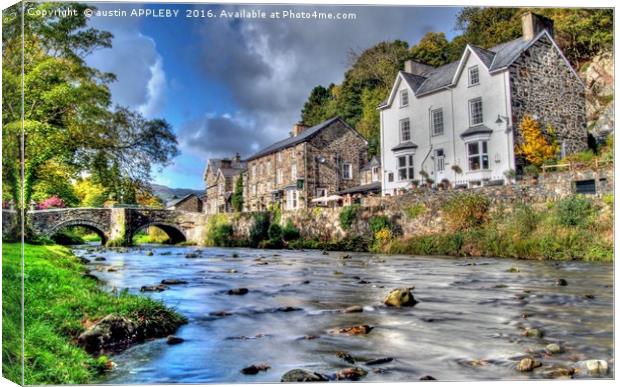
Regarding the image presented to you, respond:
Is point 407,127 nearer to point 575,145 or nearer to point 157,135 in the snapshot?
point 575,145

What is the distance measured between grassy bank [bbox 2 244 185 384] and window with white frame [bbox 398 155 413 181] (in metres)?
2.41

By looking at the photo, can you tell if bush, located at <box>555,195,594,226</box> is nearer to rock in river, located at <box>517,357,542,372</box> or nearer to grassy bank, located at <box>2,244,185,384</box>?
rock in river, located at <box>517,357,542,372</box>

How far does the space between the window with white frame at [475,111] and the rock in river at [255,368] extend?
9.14 ft

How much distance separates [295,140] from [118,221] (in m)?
1.84

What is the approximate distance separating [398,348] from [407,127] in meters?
2.19

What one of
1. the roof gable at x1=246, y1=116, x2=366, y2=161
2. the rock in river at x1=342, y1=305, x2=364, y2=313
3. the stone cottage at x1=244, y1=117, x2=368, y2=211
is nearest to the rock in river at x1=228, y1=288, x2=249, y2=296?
the stone cottage at x1=244, y1=117, x2=368, y2=211

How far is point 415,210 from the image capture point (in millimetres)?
5586

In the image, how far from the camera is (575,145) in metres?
5.11

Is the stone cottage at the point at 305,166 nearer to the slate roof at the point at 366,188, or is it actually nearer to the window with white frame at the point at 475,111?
the slate roof at the point at 366,188

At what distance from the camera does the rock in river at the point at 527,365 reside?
11.2ft

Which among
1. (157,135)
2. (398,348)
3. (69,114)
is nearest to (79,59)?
(69,114)

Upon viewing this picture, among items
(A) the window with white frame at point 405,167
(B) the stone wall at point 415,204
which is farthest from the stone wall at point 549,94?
(A) the window with white frame at point 405,167

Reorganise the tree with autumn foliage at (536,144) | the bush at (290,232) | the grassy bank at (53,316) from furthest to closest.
Result: the bush at (290,232)
the tree with autumn foliage at (536,144)
the grassy bank at (53,316)

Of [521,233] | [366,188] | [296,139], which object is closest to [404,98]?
[366,188]
